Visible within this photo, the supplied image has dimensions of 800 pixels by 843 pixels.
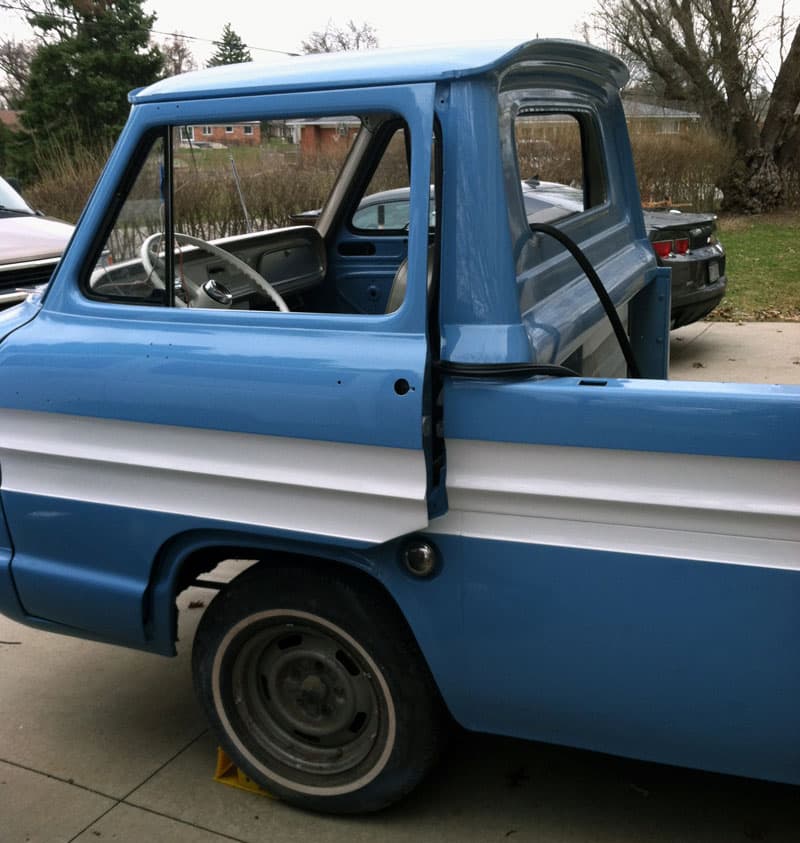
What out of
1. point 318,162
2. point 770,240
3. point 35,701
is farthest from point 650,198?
point 35,701

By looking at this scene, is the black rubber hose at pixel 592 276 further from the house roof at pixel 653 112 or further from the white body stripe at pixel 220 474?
the house roof at pixel 653 112

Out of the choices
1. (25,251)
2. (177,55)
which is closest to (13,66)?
(177,55)

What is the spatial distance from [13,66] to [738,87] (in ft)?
95.6

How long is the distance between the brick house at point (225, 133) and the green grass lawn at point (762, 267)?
8907 mm

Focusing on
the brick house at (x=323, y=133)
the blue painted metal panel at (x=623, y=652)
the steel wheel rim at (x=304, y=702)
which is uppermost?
the brick house at (x=323, y=133)

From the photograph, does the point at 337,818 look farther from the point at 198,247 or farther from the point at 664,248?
the point at 664,248

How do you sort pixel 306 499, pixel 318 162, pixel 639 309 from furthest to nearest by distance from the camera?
pixel 318 162 → pixel 639 309 → pixel 306 499

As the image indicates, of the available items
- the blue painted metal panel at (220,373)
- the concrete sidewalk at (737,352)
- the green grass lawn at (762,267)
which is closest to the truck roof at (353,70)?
the blue painted metal panel at (220,373)

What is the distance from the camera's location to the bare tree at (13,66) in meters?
39.6

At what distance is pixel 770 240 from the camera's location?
61.0ft

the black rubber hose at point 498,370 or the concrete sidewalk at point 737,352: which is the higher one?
the black rubber hose at point 498,370

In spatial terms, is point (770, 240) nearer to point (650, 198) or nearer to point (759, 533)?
point (650, 198)

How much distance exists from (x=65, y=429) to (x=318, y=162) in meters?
2.27

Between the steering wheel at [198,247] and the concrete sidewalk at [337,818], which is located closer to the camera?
the concrete sidewalk at [337,818]
